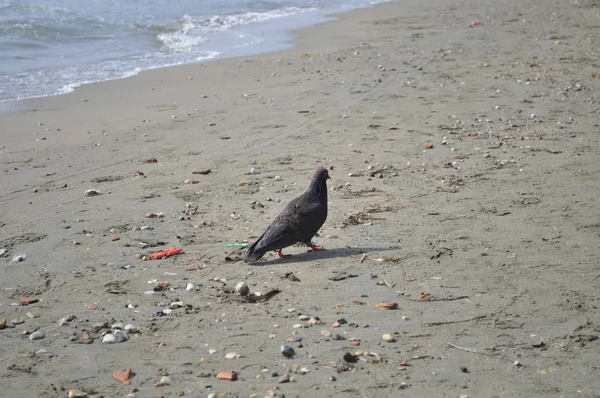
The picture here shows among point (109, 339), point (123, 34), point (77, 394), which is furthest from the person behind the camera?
point (123, 34)

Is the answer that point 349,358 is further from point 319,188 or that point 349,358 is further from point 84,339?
point 319,188

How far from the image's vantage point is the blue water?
15062mm

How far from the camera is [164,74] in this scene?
14648 mm

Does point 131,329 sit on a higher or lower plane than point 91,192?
lower

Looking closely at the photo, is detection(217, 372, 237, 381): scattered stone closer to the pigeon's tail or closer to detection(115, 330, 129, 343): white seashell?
detection(115, 330, 129, 343): white seashell

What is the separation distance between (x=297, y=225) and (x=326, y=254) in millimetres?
357

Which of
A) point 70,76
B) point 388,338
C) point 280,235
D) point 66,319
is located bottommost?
point 388,338

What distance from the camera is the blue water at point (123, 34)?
15062mm

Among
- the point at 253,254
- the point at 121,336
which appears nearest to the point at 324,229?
the point at 253,254

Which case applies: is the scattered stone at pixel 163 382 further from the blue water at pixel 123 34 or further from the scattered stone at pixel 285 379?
the blue water at pixel 123 34

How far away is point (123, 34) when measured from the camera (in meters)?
20.0

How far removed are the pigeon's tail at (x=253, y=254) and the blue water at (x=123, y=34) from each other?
309 inches

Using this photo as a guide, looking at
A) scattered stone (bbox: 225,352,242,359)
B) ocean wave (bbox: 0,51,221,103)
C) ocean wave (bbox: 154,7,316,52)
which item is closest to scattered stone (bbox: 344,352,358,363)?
scattered stone (bbox: 225,352,242,359)

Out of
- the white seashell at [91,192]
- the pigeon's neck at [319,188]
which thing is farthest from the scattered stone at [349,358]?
the white seashell at [91,192]
